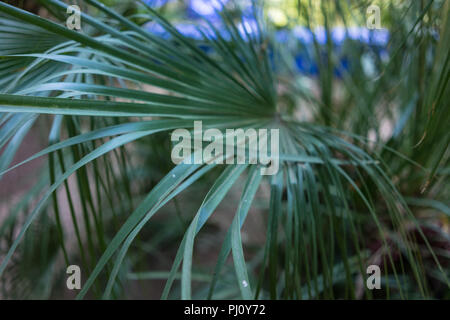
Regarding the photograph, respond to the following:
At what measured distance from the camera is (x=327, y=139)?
0.69 metres

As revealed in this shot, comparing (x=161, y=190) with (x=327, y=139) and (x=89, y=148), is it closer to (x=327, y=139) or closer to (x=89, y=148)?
(x=89, y=148)

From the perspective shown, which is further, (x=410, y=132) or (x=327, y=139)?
(x=410, y=132)

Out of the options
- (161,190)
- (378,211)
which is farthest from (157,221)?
(161,190)

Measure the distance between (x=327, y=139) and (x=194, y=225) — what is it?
0.36 metres

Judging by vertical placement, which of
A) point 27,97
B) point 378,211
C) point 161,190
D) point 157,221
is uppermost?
point 27,97

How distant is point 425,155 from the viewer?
2.83ft

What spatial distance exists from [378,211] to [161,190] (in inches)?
27.0
